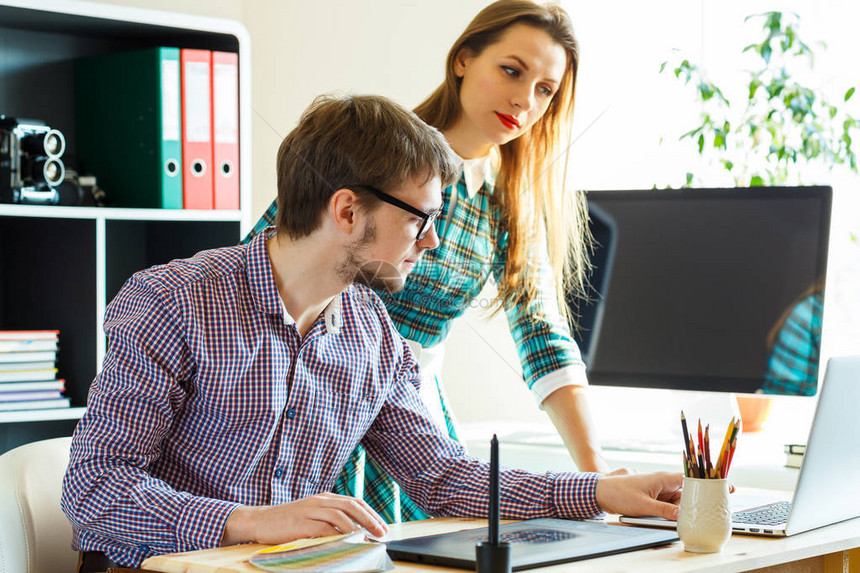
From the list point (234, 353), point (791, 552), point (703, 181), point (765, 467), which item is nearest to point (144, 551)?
point (234, 353)

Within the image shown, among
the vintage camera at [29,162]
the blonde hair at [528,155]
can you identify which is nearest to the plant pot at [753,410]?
the blonde hair at [528,155]

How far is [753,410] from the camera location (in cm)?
230

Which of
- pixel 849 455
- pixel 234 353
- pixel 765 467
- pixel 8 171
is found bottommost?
pixel 765 467

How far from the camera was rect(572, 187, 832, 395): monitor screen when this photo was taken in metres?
1.84

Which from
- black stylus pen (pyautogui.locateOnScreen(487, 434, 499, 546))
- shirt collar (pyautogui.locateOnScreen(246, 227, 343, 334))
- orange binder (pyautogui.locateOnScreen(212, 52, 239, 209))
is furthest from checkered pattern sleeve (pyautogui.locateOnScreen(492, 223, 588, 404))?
black stylus pen (pyautogui.locateOnScreen(487, 434, 499, 546))

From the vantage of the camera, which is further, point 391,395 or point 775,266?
point 775,266

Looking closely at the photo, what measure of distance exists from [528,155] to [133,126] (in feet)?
2.76

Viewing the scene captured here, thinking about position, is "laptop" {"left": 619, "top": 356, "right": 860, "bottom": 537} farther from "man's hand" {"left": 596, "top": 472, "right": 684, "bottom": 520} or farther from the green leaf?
the green leaf

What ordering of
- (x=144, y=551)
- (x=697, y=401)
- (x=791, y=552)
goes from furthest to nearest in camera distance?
(x=697, y=401), (x=144, y=551), (x=791, y=552)

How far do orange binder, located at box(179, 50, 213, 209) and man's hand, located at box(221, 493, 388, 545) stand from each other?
3.90 ft

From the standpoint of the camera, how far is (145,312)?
1.28 m

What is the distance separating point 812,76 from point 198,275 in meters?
1.87

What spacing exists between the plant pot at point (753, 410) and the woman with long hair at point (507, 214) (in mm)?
649

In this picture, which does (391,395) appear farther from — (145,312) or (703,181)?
(703,181)
